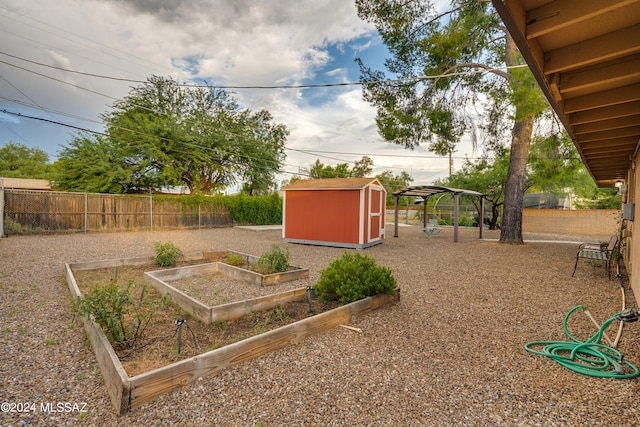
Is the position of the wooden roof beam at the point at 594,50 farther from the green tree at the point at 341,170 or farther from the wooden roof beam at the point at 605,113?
the green tree at the point at 341,170

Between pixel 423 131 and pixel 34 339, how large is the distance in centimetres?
1024

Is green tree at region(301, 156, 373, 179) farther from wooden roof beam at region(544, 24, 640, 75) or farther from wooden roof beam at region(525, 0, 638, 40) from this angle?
wooden roof beam at region(525, 0, 638, 40)

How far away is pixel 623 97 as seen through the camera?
261 cm

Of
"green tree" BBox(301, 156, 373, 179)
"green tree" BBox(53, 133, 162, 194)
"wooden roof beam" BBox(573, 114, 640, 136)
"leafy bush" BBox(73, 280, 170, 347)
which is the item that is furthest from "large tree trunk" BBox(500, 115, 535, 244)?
"green tree" BBox(301, 156, 373, 179)

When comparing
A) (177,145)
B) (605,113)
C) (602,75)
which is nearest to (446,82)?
(605,113)

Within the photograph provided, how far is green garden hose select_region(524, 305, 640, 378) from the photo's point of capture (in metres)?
2.41

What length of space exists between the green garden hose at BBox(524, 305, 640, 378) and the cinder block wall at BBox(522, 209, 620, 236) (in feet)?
51.4

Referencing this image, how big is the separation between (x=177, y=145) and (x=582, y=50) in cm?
1999

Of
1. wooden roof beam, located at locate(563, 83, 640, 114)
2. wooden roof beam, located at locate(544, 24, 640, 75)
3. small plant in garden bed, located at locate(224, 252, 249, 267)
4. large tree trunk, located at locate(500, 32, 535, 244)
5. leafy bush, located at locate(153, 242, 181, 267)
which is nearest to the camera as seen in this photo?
wooden roof beam, located at locate(544, 24, 640, 75)

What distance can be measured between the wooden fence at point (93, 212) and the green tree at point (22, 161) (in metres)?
28.8

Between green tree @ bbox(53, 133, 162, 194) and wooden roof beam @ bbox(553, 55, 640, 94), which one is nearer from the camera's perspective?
wooden roof beam @ bbox(553, 55, 640, 94)

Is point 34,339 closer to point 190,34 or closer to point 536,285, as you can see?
point 536,285

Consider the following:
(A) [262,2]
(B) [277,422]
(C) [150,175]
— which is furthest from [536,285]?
(C) [150,175]

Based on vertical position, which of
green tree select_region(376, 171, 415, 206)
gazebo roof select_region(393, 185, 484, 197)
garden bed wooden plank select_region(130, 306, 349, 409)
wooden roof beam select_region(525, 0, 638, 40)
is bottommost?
garden bed wooden plank select_region(130, 306, 349, 409)
